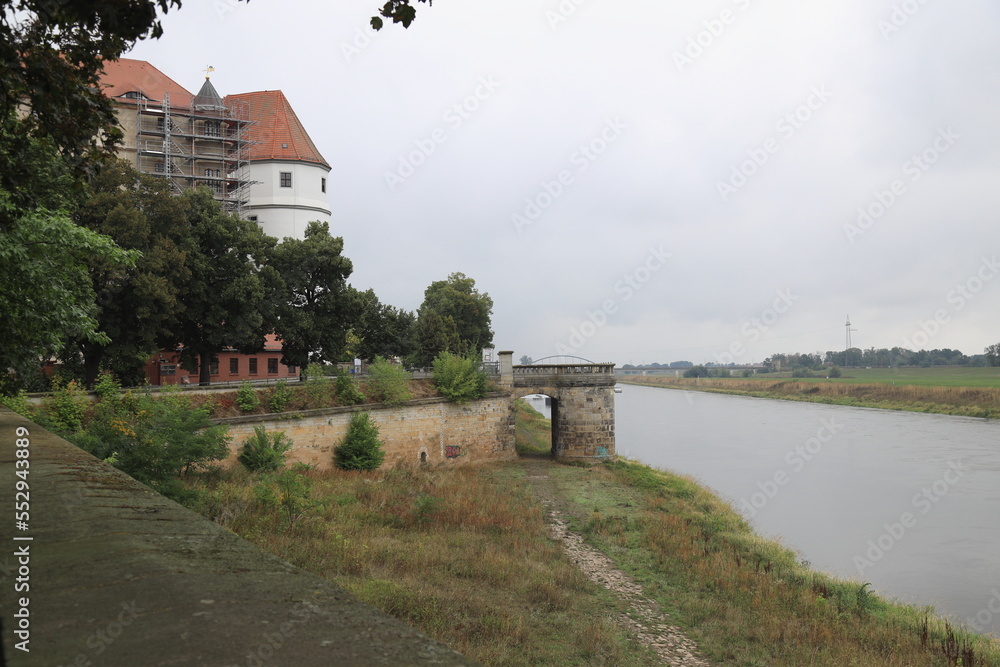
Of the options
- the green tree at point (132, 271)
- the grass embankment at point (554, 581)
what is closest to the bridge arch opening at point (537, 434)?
the grass embankment at point (554, 581)

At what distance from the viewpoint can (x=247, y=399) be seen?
71.7ft

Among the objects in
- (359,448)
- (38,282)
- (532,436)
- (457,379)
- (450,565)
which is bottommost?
(532,436)

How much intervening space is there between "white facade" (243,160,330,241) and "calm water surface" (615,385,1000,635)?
2703cm

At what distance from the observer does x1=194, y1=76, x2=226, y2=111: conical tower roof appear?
147 feet

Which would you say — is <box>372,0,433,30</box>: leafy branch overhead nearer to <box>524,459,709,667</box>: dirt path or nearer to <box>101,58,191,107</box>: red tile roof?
<box>524,459,709,667</box>: dirt path

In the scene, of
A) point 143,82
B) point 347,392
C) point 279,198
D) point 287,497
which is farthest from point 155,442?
point 143,82

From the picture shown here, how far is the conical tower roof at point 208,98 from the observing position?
4466cm

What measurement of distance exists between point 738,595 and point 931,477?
2236 cm

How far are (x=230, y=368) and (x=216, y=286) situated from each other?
11836 mm

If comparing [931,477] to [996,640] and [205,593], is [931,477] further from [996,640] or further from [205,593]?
[205,593]

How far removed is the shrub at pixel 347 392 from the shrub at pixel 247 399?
3.31m

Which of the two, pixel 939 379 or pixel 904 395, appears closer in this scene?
pixel 904 395

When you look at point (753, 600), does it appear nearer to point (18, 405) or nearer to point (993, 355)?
point (18, 405)

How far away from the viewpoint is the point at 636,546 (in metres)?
17.7
